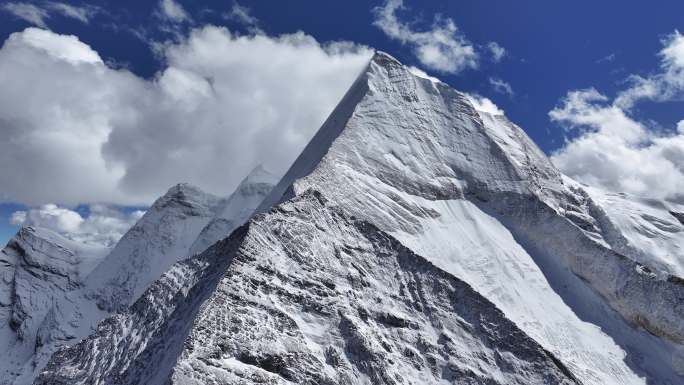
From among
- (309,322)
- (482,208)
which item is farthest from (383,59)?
(309,322)

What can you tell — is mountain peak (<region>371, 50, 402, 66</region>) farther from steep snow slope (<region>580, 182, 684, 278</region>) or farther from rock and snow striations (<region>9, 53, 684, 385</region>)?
steep snow slope (<region>580, 182, 684, 278</region>)

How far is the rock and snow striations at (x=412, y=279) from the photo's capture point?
5109 cm

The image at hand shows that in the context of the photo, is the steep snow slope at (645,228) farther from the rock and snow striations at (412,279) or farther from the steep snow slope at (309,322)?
the steep snow slope at (309,322)

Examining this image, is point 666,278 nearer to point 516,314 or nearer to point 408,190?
point 516,314

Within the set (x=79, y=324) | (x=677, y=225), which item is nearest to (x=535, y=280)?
(x=677, y=225)

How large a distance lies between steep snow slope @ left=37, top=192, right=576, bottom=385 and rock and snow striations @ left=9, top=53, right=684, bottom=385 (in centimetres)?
14

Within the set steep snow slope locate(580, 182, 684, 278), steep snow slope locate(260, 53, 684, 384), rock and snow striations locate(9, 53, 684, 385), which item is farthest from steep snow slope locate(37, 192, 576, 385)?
steep snow slope locate(580, 182, 684, 278)

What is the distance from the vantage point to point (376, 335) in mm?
55125

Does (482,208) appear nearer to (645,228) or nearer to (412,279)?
(412,279)

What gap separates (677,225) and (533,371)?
206 feet

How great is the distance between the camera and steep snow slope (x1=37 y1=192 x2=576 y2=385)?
Answer: 47375mm

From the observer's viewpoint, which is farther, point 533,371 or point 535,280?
point 535,280

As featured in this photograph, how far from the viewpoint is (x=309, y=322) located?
172 ft

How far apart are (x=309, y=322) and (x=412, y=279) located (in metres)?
14.3
